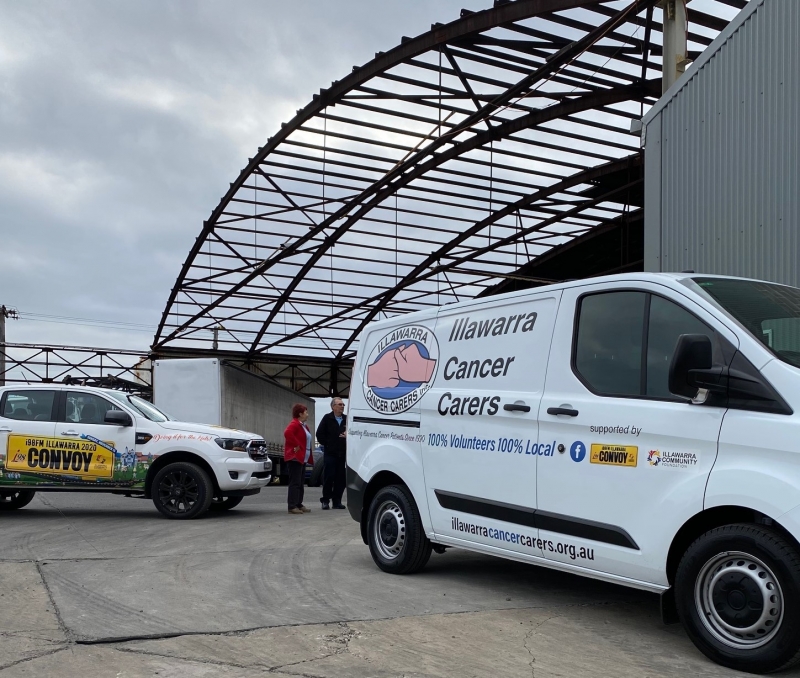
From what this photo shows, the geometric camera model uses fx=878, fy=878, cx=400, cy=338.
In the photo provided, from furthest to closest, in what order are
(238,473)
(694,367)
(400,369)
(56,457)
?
(238,473), (56,457), (400,369), (694,367)

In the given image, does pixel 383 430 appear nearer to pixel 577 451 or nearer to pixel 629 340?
pixel 577 451

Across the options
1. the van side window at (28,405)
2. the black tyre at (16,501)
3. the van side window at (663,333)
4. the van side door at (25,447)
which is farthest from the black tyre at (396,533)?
the black tyre at (16,501)

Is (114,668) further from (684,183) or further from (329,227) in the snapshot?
(329,227)

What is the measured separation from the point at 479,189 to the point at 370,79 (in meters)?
7.31

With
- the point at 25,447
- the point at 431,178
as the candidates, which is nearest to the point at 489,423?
the point at 25,447

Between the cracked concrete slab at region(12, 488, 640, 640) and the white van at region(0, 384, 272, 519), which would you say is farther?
the white van at region(0, 384, 272, 519)

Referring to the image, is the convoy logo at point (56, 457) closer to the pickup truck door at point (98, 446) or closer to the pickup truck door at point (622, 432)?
the pickup truck door at point (98, 446)

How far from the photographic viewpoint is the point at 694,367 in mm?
4508

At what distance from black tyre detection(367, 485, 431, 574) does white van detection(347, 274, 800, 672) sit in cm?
1

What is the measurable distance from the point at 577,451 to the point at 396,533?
6.94 feet

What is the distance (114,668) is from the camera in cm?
432

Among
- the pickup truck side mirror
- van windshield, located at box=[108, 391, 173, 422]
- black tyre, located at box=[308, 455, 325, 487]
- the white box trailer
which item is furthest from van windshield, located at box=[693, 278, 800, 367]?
black tyre, located at box=[308, 455, 325, 487]

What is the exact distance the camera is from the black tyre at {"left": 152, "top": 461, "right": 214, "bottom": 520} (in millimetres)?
11289

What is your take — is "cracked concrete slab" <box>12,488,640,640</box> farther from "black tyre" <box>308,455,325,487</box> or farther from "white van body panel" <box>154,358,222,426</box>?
"black tyre" <box>308,455,325,487</box>
